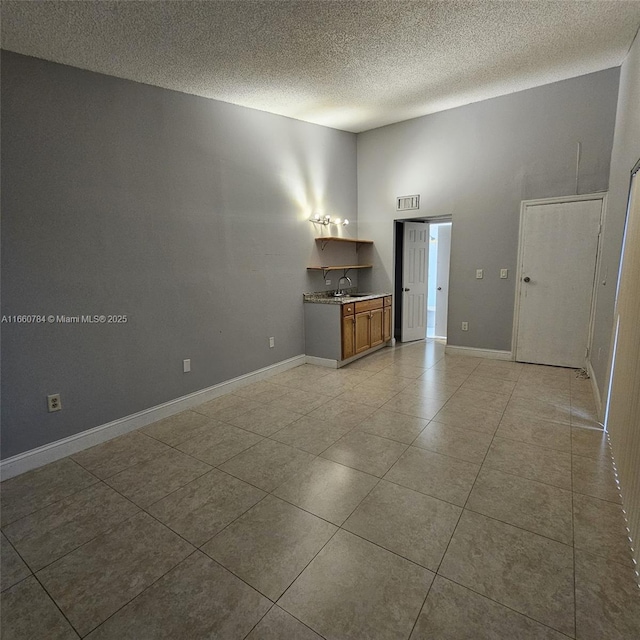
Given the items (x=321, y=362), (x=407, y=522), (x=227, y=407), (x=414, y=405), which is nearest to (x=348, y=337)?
(x=321, y=362)

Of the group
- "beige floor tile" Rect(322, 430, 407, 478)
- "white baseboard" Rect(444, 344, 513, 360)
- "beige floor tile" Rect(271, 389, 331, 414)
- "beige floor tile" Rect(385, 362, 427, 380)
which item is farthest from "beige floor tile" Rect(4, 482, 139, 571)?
"white baseboard" Rect(444, 344, 513, 360)

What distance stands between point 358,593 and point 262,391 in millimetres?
2359

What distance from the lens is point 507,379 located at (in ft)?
12.2

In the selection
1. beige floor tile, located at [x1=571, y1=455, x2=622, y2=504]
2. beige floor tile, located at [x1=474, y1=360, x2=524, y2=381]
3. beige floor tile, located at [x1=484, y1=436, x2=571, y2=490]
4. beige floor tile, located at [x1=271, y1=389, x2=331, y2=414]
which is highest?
beige floor tile, located at [x1=474, y1=360, x2=524, y2=381]

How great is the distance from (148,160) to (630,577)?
151 inches

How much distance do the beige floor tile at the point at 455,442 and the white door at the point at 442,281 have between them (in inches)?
139

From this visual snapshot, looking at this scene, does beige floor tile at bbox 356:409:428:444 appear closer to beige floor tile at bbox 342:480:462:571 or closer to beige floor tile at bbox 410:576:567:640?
beige floor tile at bbox 342:480:462:571

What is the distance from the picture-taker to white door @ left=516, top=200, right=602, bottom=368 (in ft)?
12.4

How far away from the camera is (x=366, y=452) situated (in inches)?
93.1

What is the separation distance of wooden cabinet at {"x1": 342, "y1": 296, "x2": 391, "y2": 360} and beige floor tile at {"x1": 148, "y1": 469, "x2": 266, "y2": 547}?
243 cm

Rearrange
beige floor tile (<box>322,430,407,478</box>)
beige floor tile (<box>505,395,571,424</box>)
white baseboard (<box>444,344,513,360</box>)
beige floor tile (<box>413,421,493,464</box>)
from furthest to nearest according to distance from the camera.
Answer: white baseboard (<box>444,344,513,360</box>)
beige floor tile (<box>505,395,571,424</box>)
beige floor tile (<box>413,421,493,464</box>)
beige floor tile (<box>322,430,407,478</box>)

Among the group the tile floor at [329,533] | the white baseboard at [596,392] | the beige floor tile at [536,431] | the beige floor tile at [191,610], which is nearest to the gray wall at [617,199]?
the white baseboard at [596,392]

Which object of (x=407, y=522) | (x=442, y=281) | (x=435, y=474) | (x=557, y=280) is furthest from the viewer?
(x=442, y=281)

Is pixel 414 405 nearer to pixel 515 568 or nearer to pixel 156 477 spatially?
pixel 515 568
